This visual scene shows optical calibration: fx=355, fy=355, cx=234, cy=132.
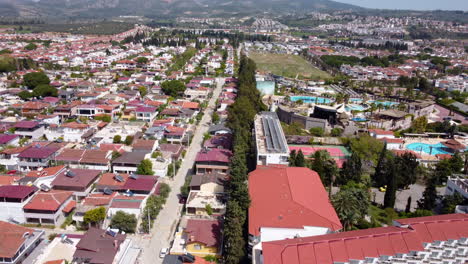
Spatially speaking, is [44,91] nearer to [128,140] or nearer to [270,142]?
[128,140]

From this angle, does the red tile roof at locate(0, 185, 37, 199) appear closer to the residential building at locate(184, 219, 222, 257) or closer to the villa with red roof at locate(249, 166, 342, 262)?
the residential building at locate(184, 219, 222, 257)

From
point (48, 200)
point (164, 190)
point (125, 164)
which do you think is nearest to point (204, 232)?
point (164, 190)

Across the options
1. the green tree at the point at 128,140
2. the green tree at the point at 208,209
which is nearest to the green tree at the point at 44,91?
the green tree at the point at 128,140

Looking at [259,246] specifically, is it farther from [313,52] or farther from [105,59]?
[313,52]

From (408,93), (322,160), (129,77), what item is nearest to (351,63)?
(408,93)

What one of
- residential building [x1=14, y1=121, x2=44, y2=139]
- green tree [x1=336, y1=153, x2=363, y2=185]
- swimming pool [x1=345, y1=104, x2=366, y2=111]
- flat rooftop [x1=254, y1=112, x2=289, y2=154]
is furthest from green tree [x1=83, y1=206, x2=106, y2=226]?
swimming pool [x1=345, y1=104, x2=366, y2=111]

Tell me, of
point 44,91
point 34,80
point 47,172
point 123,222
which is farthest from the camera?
point 34,80
